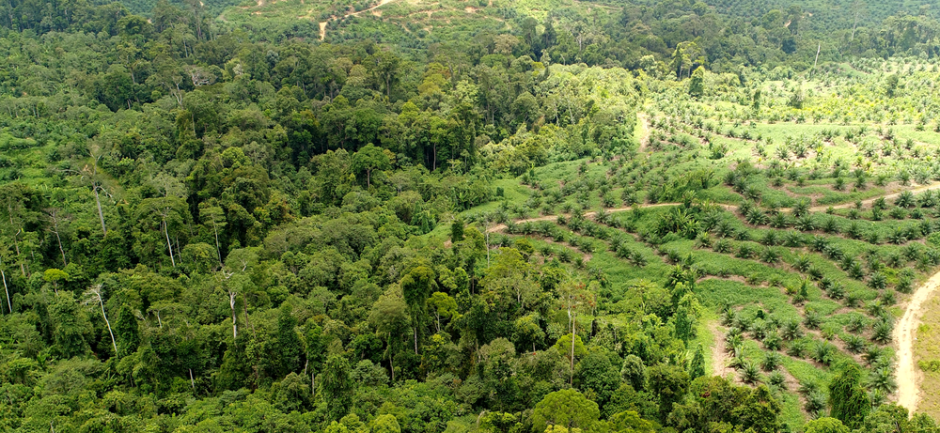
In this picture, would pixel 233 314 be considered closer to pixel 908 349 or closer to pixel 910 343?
pixel 908 349

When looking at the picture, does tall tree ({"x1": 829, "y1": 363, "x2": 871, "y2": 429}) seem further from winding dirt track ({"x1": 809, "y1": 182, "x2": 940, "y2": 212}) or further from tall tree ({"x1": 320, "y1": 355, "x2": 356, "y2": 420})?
tall tree ({"x1": 320, "y1": 355, "x2": 356, "y2": 420})

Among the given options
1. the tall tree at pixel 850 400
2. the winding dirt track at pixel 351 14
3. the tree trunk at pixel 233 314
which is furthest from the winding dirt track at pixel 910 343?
the winding dirt track at pixel 351 14

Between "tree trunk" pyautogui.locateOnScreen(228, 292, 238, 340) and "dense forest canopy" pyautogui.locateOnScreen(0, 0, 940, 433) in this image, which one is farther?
"tree trunk" pyautogui.locateOnScreen(228, 292, 238, 340)

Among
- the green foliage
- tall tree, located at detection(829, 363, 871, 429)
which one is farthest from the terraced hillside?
the green foliage

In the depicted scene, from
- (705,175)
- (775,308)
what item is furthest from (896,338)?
(705,175)

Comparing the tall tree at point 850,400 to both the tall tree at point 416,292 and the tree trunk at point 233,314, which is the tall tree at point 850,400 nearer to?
the tall tree at point 416,292

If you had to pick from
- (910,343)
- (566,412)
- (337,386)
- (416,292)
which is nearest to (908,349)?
(910,343)
